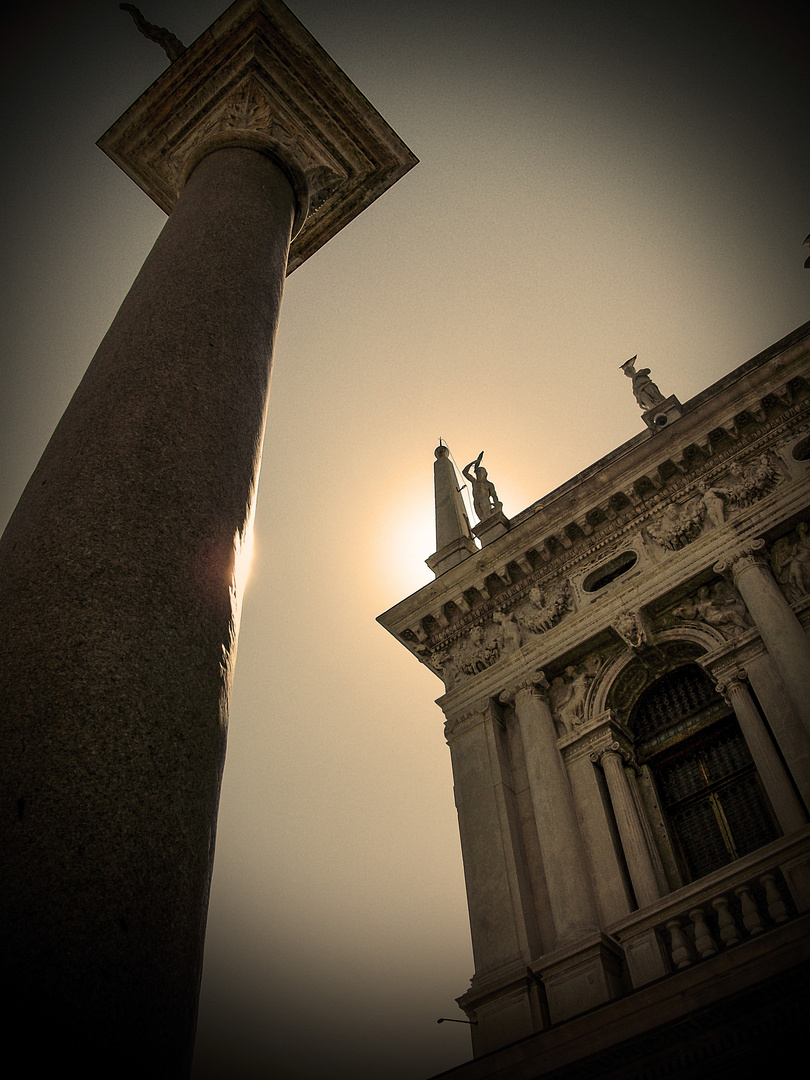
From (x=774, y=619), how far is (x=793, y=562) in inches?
52.4

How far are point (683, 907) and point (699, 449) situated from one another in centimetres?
835

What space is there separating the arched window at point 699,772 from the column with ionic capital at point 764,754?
506 mm

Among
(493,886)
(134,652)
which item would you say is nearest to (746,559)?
(493,886)

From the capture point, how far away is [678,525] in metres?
15.5

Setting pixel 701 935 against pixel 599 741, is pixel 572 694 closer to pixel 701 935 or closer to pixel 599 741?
pixel 599 741

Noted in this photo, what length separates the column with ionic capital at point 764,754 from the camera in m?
11.3

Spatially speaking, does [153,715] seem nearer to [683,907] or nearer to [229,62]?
[229,62]

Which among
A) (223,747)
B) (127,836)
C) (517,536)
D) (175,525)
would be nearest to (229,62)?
(175,525)

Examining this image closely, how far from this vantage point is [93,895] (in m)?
2.87

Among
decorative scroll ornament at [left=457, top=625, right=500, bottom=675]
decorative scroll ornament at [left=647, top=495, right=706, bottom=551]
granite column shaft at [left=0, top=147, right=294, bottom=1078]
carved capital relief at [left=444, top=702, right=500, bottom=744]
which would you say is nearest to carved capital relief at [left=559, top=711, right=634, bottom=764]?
carved capital relief at [left=444, top=702, right=500, bottom=744]

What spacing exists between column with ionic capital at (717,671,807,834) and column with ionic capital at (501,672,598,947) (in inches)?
110

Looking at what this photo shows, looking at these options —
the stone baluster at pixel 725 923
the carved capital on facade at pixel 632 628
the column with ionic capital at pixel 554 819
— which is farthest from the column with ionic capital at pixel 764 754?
the column with ionic capital at pixel 554 819

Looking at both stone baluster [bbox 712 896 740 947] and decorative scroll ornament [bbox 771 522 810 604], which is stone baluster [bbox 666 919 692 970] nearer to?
stone baluster [bbox 712 896 740 947]

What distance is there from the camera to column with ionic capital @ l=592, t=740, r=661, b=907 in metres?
11.9
